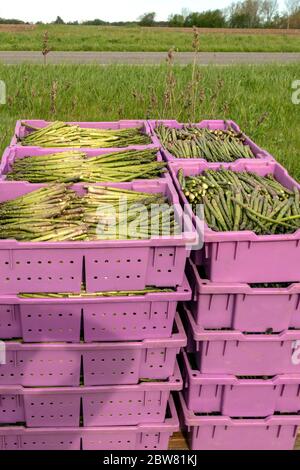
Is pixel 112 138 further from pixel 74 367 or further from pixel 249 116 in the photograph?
pixel 249 116

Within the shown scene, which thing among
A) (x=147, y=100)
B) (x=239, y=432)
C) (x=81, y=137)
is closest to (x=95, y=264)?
(x=239, y=432)

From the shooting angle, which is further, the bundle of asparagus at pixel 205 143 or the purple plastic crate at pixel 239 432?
the bundle of asparagus at pixel 205 143

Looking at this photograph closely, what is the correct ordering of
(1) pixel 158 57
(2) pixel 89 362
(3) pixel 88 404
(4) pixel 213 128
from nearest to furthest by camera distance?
(2) pixel 89 362
(3) pixel 88 404
(4) pixel 213 128
(1) pixel 158 57

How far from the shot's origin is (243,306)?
2588mm

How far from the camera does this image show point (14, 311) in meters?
2.51

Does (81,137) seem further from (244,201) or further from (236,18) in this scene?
(236,18)

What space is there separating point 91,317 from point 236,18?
56048 mm

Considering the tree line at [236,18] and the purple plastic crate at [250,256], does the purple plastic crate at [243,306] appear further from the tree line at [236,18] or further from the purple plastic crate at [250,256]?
the tree line at [236,18]

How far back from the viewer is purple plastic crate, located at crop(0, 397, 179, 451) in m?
2.78

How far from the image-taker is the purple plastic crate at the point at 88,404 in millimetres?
2684

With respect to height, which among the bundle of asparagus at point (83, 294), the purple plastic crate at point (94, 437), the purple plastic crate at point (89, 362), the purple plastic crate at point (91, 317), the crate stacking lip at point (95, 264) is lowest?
the purple plastic crate at point (94, 437)

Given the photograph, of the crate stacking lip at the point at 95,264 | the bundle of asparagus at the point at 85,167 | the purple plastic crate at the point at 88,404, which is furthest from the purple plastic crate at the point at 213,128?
the purple plastic crate at the point at 88,404

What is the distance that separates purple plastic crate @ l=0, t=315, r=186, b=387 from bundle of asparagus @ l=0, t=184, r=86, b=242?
0.58 metres
